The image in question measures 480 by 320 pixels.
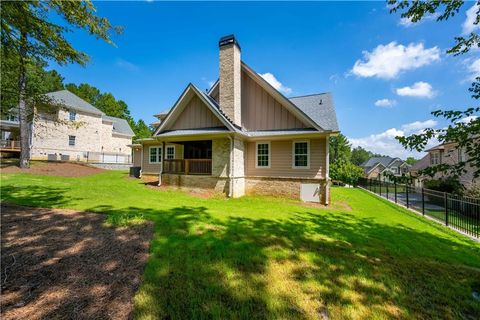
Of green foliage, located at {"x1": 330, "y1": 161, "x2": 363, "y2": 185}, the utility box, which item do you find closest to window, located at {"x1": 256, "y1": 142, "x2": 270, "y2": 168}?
the utility box

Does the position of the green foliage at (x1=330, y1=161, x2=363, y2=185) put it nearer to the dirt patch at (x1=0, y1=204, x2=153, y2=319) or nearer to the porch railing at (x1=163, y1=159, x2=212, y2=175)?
the porch railing at (x1=163, y1=159, x2=212, y2=175)

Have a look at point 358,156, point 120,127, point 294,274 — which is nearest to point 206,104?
point 294,274

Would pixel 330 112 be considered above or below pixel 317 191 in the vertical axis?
above

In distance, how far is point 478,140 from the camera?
379cm

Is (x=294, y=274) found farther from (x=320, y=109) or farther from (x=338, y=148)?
(x=338, y=148)

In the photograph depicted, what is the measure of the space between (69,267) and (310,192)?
1076 centimetres

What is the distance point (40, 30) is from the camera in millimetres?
5621

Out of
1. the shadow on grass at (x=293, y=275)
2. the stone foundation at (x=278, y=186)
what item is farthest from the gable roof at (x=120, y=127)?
the shadow on grass at (x=293, y=275)

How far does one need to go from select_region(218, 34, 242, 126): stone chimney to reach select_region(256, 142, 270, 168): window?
2.02 meters

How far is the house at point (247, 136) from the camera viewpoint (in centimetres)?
1181

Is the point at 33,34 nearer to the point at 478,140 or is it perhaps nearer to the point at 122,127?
the point at 478,140

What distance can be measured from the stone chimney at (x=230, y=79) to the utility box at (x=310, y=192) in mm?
5565

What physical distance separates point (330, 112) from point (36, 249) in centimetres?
1469

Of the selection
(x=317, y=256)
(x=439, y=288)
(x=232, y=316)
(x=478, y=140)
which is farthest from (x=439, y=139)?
(x=232, y=316)
